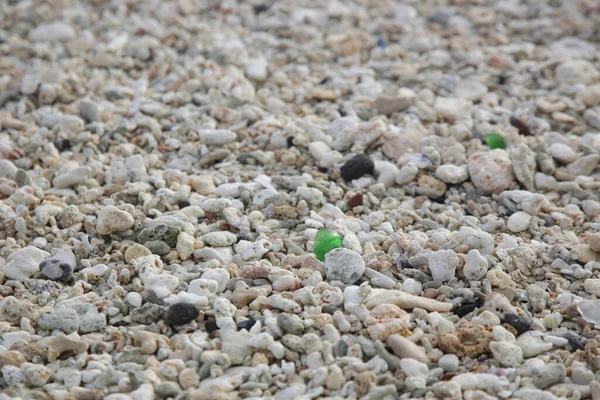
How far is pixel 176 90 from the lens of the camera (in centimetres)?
416

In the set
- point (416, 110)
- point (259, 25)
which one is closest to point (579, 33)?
point (416, 110)

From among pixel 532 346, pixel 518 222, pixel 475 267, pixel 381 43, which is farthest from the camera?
pixel 381 43

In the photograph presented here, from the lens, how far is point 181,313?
2.45 meters

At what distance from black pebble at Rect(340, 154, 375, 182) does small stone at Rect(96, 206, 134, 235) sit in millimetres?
996

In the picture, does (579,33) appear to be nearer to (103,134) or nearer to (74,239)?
(103,134)

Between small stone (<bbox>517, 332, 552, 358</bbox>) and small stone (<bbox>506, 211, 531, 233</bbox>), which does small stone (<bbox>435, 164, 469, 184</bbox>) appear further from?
small stone (<bbox>517, 332, 552, 358</bbox>)

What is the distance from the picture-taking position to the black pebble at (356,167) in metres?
3.34

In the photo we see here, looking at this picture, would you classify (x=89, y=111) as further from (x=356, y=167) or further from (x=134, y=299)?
(x=134, y=299)

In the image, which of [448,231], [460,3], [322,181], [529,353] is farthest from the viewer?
[460,3]

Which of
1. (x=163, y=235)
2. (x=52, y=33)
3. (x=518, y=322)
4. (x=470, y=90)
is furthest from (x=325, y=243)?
(x=52, y=33)

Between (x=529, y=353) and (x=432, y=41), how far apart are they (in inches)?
114

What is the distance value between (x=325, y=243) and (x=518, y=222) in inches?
33.6

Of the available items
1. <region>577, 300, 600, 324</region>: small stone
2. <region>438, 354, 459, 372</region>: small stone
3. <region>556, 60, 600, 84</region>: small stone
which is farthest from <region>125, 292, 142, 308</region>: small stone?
<region>556, 60, 600, 84</region>: small stone

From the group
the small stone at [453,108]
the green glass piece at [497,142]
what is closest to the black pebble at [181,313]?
the green glass piece at [497,142]
